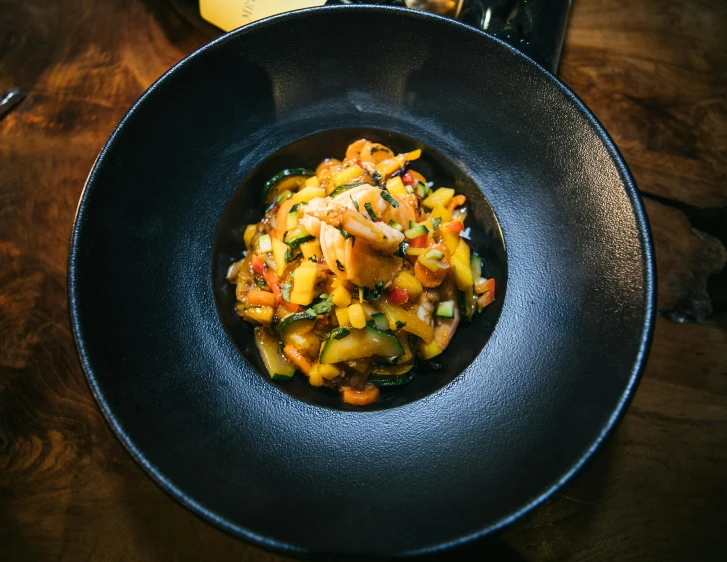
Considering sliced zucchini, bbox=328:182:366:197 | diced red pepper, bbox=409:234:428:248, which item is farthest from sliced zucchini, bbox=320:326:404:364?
sliced zucchini, bbox=328:182:366:197

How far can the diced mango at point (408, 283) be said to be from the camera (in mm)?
2418

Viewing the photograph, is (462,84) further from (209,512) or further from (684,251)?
(209,512)

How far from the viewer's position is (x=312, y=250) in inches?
97.0

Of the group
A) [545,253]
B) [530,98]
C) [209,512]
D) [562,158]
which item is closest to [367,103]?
[530,98]

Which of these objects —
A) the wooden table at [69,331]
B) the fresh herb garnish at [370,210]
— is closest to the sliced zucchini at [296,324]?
the fresh herb garnish at [370,210]

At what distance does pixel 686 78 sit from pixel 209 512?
3.47 m

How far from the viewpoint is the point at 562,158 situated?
239cm

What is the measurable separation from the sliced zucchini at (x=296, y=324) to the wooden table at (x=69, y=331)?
1044mm

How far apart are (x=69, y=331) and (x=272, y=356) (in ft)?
3.87

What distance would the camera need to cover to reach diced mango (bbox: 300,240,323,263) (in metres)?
2.46

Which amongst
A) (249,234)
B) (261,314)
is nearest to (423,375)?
(261,314)

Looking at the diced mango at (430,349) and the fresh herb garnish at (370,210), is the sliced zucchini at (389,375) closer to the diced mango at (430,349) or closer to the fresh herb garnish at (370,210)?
the diced mango at (430,349)

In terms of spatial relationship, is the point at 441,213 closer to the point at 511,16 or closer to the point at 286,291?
the point at 286,291

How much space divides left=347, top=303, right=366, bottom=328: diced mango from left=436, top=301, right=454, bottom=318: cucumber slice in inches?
16.6
